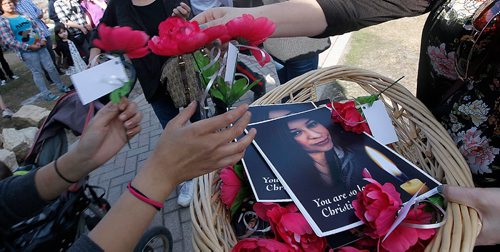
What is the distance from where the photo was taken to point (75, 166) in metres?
1.11

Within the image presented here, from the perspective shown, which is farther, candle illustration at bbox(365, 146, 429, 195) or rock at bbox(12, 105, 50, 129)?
rock at bbox(12, 105, 50, 129)

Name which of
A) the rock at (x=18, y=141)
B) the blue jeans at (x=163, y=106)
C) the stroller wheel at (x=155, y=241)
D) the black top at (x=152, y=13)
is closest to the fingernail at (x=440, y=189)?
the stroller wheel at (x=155, y=241)

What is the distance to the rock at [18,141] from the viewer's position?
3.22 meters

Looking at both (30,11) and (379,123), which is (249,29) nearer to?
(379,123)

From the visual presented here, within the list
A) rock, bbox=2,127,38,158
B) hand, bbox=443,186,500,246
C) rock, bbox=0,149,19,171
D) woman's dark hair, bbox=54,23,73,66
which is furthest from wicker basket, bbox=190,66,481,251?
woman's dark hair, bbox=54,23,73,66

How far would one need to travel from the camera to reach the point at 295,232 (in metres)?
0.73

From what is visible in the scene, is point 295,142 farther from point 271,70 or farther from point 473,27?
point 271,70

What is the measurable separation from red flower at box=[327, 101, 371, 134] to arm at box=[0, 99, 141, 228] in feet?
1.99

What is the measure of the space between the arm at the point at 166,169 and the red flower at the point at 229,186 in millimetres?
193

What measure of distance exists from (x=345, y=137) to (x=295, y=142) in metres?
0.15

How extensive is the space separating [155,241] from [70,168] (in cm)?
98

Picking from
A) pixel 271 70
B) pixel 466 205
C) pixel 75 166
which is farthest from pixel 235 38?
pixel 271 70

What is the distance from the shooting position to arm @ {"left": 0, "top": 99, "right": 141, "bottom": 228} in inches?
39.6

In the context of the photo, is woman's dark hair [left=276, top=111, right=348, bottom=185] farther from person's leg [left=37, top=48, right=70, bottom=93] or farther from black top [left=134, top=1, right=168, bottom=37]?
person's leg [left=37, top=48, right=70, bottom=93]
